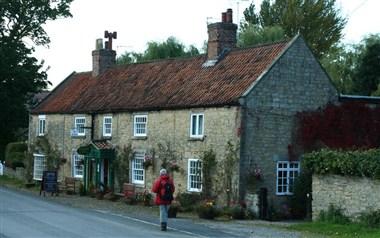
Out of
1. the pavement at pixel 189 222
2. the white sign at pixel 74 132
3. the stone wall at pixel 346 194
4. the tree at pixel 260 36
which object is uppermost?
Result: the tree at pixel 260 36

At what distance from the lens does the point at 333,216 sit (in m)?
25.8

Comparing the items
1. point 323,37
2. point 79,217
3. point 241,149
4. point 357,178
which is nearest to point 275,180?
point 241,149

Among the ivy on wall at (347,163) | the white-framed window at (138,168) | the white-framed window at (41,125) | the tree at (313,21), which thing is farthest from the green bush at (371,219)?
the tree at (313,21)

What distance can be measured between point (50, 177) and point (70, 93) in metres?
9.73

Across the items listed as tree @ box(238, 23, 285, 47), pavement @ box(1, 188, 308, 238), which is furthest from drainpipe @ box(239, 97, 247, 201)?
tree @ box(238, 23, 285, 47)

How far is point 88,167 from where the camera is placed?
4172 cm

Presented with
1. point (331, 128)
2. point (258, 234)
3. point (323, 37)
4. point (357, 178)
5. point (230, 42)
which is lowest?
point (258, 234)

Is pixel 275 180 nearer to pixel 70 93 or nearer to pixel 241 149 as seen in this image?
pixel 241 149

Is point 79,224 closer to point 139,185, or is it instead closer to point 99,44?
point 139,185

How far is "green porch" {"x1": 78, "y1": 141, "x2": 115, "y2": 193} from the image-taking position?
39.1 metres

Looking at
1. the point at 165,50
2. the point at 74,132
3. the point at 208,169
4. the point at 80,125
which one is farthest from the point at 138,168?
the point at 165,50

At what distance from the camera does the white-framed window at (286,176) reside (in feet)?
104

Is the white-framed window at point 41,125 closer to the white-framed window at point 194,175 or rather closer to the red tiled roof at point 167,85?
the red tiled roof at point 167,85

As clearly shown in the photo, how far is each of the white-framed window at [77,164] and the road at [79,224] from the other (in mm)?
12469
